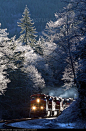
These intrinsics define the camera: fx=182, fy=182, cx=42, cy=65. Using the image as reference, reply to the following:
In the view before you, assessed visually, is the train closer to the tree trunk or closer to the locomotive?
the locomotive

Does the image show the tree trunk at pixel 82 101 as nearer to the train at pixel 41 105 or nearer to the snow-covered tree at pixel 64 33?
the snow-covered tree at pixel 64 33

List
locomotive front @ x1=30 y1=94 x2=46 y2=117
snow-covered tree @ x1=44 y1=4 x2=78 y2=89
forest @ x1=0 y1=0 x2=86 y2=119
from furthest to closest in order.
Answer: locomotive front @ x1=30 y1=94 x2=46 y2=117 < snow-covered tree @ x1=44 y1=4 x2=78 y2=89 < forest @ x1=0 y1=0 x2=86 y2=119

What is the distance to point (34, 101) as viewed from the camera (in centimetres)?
1973

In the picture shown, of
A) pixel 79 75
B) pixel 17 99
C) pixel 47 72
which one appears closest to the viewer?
pixel 79 75

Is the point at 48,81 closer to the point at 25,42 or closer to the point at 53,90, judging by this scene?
the point at 53,90

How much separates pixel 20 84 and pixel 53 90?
1677cm

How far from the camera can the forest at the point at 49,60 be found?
13719 mm

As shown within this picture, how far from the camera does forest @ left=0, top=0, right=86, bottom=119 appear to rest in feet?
45.0

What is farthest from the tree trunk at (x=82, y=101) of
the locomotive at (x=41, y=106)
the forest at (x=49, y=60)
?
the locomotive at (x=41, y=106)

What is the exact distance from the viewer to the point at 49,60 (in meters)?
30.5

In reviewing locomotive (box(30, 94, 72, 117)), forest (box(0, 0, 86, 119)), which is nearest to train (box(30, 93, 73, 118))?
locomotive (box(30, 94, 72, 117))

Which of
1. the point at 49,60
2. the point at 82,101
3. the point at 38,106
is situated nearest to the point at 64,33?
the point at 38,106

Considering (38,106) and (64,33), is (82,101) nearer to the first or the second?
(38,106)

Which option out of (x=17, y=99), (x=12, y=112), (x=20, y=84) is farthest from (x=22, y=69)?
(x=12, y=112)
